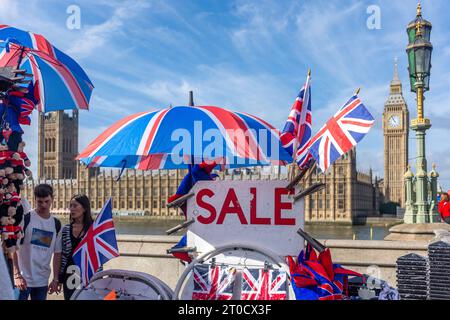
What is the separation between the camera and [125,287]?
3.56m

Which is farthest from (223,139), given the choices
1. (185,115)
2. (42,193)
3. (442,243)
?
(442,243)

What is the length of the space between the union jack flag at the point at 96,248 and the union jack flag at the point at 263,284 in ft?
3.69

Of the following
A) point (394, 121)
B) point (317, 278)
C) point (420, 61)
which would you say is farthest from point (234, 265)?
point (394, 121)

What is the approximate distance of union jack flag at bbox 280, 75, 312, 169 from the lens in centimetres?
379

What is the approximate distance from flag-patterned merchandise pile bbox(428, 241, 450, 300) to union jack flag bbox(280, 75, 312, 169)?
1.24 meters

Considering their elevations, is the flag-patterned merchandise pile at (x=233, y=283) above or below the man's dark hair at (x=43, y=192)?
below

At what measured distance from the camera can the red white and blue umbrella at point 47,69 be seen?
4445 millimetres

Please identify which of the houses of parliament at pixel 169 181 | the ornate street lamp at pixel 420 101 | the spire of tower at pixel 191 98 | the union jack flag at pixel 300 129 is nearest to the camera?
the union jack flag at pixel 300 129

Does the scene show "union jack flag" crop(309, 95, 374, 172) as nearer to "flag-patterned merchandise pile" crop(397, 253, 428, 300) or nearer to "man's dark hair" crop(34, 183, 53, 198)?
"flag-patterned merchandise pile" crop(397, 253, 428, 300)

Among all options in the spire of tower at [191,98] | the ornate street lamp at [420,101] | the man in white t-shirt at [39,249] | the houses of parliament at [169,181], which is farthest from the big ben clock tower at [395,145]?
the man in white t-shirt at [39,249]

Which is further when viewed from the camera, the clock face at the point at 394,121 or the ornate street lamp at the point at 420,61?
the clock face at the point at 394,121

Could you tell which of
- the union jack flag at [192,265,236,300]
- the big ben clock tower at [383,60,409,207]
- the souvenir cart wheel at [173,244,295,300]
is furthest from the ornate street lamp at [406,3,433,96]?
the big ben clock tower at [383,60,409,207]

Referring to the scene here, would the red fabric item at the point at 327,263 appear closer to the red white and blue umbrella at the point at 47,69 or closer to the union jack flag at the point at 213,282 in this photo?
the union jack flag at the point at 213,282
